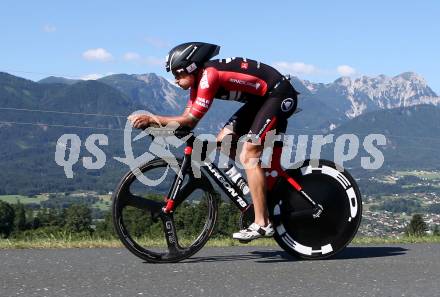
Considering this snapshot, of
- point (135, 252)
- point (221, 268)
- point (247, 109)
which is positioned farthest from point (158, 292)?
point (247, 109)

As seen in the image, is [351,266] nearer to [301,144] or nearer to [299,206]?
[299,206]

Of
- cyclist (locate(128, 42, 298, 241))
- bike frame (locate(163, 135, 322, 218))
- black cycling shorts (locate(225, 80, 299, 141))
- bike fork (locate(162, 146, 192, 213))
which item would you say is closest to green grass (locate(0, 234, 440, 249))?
bike fork (locate(162, 146, 192, 213))

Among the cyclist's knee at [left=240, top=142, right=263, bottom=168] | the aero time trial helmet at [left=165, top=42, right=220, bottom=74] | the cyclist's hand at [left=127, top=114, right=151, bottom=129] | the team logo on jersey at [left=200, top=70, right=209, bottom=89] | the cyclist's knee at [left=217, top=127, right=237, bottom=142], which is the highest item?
the aero time trial helmet at [left=165, top=42, right=220, bottom=74]

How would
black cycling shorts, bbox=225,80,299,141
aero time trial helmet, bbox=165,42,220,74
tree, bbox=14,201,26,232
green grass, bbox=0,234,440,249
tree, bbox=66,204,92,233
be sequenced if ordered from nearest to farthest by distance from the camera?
aero time trial helmet, bbox=165,42,220,74 → black cycling shorts, bbox=225,80,299,141 → green grass, bbox=0,234,440,249 → tree, bbox=66,204,92,233 → tree, bbox=14,201,26,232

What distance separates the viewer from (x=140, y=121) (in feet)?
22.9

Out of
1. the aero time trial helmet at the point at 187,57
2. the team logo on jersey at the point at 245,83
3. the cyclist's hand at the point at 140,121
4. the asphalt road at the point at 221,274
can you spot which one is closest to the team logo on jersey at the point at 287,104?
the team logo on jersey at the point at 245,83

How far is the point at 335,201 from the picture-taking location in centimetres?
782

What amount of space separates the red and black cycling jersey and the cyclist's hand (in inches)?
17.8

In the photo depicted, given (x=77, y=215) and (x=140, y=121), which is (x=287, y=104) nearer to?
(x=140, y=121)

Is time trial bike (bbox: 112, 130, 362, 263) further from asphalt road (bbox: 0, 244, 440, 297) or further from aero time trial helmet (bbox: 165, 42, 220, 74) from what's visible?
aero time trial helmet (bbox: 165, 42, 220, 74)

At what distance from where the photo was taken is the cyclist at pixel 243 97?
695cm

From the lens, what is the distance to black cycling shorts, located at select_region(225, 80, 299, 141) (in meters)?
7.27

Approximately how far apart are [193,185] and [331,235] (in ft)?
5.38

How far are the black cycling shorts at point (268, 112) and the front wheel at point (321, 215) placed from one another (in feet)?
2.28
